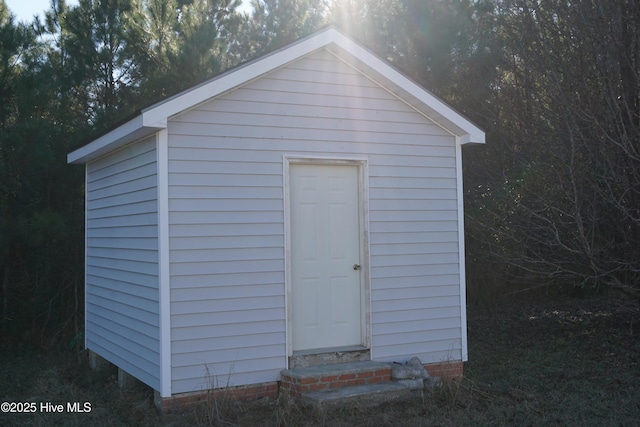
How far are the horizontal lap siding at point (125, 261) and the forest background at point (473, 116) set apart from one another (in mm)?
776

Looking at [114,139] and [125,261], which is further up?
[114,139]

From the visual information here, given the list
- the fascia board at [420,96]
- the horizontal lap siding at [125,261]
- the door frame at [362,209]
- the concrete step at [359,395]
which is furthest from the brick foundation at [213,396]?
the fascia board at [420,96]

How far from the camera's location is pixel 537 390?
7.06m

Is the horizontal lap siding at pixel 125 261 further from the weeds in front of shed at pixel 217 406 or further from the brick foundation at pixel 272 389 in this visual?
the weeds in front of shed at pixel 217 406

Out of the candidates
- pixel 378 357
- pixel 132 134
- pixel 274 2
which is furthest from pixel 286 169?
pixel 274 2

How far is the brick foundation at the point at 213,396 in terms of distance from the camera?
6.18m

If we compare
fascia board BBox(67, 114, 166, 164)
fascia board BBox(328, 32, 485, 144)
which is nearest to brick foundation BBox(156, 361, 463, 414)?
fascia board BBox(67, 114, 166, 164)

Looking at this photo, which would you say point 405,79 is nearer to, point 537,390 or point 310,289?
point 310,289

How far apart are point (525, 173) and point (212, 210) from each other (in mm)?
5724

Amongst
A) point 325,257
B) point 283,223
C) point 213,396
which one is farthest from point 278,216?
point 213,396

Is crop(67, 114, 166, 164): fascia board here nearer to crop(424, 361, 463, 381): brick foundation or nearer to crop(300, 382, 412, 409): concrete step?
crop(300, 382, 412, 409): concrete step

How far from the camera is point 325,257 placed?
717cm

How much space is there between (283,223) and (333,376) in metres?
1.60

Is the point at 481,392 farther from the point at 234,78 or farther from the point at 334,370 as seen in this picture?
the point at 234,78
